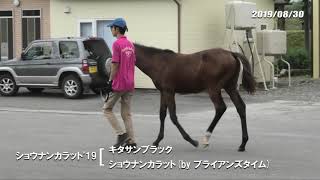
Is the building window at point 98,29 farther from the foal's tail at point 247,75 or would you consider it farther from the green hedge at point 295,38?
the green hedge at point 295,38

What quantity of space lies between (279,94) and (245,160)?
11.9 meters

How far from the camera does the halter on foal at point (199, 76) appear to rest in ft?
34.7

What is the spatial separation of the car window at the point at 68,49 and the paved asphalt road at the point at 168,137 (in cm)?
142

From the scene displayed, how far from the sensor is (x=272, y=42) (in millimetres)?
23156

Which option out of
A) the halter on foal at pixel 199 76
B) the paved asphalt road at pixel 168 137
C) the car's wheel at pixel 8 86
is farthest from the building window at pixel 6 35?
the halter on foal at pixel 199 76

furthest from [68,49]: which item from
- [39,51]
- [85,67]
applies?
[39,51]

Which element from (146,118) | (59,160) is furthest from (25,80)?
(59,160)

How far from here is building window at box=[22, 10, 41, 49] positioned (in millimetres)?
25016

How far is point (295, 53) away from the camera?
110 feet

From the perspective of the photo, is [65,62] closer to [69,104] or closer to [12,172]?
[69,104]

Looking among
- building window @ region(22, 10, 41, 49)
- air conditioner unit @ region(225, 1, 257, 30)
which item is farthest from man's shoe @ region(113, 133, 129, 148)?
building window @ region(22, 10, 41, 49)

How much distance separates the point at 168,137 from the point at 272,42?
11920 millimetres

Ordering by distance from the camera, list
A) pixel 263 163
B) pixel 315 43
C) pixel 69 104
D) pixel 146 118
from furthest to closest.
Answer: pixel 315 43
pixel 69 104
pixel 146 118
pixel 263 163

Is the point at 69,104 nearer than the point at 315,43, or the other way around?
the point at 69,104
